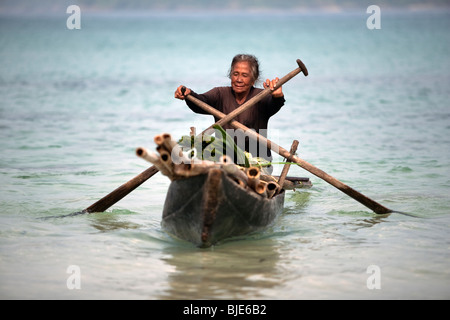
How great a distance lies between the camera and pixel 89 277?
471 centimetres

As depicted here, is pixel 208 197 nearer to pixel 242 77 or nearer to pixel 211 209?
pixel 211 209

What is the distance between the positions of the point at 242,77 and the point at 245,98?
0.19 m

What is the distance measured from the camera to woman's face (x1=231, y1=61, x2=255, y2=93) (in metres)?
6.14

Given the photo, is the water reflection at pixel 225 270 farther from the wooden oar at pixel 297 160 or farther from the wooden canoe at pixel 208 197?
the wooden oar at pixel 297 160

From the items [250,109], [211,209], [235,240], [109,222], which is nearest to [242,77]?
[250,109]

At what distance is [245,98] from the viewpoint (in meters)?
6.23

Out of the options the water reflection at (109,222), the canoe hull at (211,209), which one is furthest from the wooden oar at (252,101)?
the water reflection at (109,222)

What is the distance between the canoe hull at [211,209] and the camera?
15.2ft

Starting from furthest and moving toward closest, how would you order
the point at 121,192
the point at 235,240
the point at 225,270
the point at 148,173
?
the point at 121,192, the point at 148,173, the point at 235,240, the point at 225,270

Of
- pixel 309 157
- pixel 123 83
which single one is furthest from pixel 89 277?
pixel 123 83

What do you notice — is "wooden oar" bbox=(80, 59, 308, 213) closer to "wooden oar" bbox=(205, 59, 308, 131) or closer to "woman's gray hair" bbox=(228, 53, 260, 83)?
"wooden oar" bbox=(205, 59, 308, 131)

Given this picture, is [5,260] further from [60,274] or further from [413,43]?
[413,43]

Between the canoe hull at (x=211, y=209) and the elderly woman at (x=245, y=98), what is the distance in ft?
3.44
